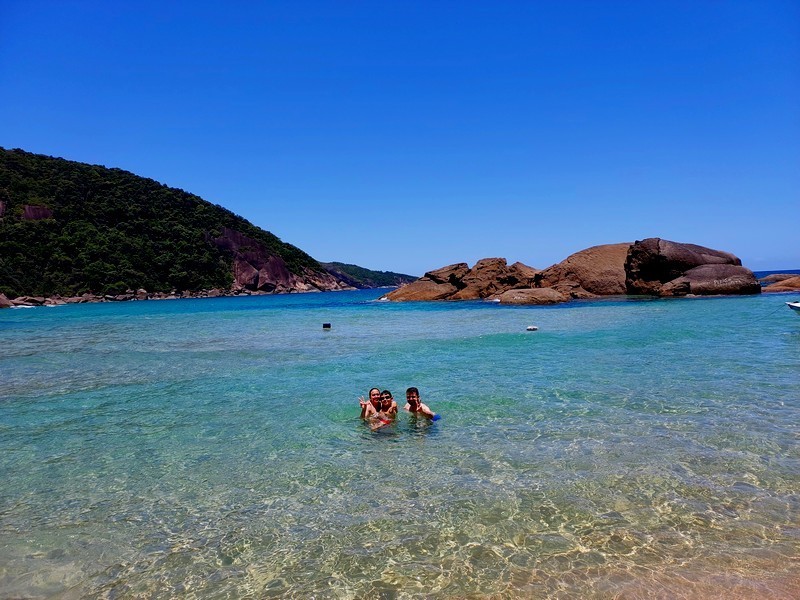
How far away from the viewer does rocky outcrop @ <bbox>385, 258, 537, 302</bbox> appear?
48031 millimetres

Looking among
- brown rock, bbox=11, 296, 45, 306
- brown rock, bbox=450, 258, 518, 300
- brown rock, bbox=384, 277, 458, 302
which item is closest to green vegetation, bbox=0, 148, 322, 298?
brown rock, bbox=11, 296, 45, 306

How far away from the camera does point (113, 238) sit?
87875 mm

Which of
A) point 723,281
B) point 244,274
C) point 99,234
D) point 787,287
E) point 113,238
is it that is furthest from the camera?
point 244,274

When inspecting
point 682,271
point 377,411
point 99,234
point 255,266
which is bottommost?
point 377,411

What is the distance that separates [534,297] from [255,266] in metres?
89.4

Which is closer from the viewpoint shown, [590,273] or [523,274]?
[590,273]

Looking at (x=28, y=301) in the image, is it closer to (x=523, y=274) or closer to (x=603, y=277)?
(x=523, y=274)

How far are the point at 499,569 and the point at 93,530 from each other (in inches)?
165

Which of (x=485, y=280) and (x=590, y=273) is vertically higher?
(x=590, y=273)

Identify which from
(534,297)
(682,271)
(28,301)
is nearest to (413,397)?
(534,297)

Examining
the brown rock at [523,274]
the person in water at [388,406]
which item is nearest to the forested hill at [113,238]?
the brown rock at [523,274]

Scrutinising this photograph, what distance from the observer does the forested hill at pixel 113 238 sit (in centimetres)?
7519

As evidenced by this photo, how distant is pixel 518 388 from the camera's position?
35.6 ft

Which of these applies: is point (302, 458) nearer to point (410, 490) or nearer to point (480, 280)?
point (410, 490)
